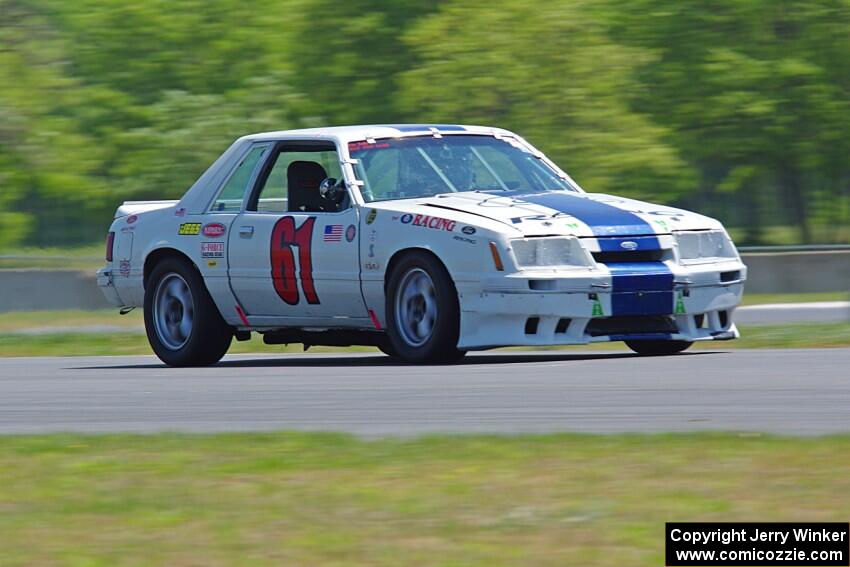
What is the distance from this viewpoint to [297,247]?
444 inches

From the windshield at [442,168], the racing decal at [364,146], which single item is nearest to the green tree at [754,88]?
the windshield at [442,168]

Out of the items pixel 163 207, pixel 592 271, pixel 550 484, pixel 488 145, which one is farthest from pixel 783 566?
pixel 163 207

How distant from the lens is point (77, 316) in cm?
2227

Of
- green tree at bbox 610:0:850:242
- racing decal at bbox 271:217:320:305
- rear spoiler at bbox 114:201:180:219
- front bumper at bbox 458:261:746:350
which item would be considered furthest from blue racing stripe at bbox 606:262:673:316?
green tree at bbox 610:0:850:242

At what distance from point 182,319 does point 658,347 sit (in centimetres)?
328

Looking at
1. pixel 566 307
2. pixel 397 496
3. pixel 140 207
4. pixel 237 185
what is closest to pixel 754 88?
pixel 140 207

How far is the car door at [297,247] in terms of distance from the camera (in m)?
11.0

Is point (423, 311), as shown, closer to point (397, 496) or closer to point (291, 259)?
point (291, 259)

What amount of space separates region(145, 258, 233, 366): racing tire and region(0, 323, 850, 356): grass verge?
206 cm

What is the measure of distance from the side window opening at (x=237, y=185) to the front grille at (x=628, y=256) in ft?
9.19

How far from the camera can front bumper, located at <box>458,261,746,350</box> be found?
1011 centimetres

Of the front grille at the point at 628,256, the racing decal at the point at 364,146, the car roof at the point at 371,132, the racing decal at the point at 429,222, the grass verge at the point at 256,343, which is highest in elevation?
the car roof at the point at 371,132

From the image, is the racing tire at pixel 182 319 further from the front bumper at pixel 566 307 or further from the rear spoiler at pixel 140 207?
the front bumper at pixel 566 307

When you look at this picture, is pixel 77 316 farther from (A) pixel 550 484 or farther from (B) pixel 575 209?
(A) pixel 550 484
